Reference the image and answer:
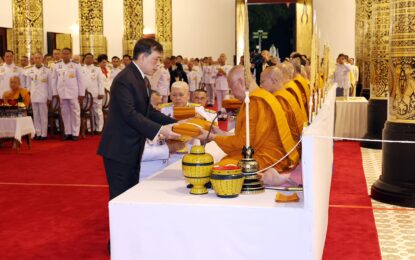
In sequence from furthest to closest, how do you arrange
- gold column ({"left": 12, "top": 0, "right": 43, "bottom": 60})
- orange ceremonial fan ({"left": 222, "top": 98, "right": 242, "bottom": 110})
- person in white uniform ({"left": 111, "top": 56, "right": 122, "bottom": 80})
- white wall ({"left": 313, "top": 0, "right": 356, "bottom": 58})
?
white wall ({"left": 313, "top": 0, "right": 356, "bottom": 58})
person in white uniform ({"left": 111, "top": 56, "right": 122, "bottom": 80})
gold column ({"left": 12, "top": 0, "right": 43, "bottom": 60})
orange ceremonial fan ({"left": 222, "top": 98, "right": 242, "bottom": 110})

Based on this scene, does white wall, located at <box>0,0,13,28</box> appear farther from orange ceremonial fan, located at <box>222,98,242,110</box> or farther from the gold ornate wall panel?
orange ceremonial fan, located at <box>222,98,242,110</box>

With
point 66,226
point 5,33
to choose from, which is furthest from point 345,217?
point 5,33

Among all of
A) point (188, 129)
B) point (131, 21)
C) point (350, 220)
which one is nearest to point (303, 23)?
point (131, 21)

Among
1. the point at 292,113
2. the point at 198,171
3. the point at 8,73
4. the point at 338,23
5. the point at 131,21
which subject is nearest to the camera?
the point at 198,171

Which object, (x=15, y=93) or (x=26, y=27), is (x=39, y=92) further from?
(x=26, y=27)

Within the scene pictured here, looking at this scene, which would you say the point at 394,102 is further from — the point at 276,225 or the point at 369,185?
the point at 276,225

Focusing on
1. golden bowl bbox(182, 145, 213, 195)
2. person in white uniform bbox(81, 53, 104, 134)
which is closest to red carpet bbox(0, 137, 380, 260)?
golden bowl bbox(182, 145, 213, 195)

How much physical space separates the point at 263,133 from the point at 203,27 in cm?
2555

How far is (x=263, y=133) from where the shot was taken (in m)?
4.29

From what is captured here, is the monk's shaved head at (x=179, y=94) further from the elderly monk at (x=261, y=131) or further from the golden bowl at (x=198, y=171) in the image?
the golden bowl at (x=198, y=171)

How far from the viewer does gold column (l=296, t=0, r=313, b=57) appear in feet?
96.1

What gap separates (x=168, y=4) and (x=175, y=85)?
60.9 feet

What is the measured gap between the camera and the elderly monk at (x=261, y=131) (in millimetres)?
4238

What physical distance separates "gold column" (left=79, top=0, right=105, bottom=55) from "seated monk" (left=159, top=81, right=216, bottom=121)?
11027mm
